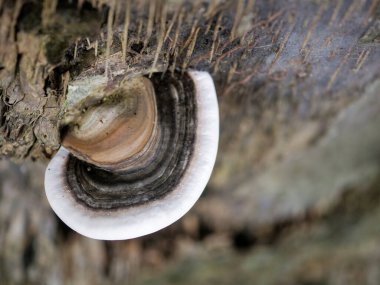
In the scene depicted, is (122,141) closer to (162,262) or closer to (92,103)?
(92,103)

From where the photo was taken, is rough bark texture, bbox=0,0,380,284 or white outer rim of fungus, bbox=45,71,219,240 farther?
white outer rim of fungus, bbox=45,71,219,240

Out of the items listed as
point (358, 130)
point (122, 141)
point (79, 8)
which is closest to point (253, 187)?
point (358, 130)

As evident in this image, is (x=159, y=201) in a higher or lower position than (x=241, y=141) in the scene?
lower

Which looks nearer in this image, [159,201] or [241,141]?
[159,201]

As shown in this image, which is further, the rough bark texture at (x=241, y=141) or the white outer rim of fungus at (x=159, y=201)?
the white outer rim of fungus at (x=159, y=201)
